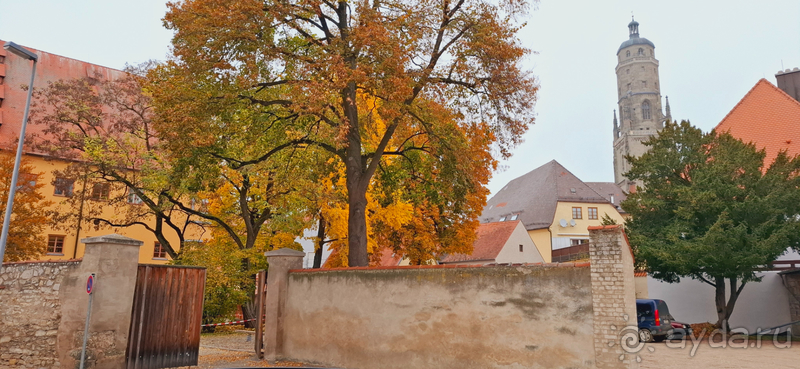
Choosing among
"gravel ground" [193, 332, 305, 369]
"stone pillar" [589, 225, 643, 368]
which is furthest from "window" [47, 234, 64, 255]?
"stone pillar" [589, 225, 643, 368]

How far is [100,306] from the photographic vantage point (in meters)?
10.3

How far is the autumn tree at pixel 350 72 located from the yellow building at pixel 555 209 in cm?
3019

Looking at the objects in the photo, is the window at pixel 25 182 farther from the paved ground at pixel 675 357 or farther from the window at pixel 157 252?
the paved ground at pixel 675 357

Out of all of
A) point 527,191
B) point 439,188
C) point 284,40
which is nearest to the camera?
point 284,40

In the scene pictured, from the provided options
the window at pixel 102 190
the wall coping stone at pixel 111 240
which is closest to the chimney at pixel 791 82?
the wall coping stone at pixel 111 240

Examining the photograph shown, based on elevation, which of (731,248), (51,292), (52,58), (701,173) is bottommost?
(51,292)

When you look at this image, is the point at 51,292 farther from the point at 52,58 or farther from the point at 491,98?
the point at 52,58

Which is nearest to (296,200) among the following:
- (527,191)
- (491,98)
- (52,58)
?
(491,98)

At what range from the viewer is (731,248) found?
67.6ft

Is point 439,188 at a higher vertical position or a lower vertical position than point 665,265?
higher

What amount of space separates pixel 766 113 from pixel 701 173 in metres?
12.9

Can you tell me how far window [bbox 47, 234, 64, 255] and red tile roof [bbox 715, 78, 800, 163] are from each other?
41.1m

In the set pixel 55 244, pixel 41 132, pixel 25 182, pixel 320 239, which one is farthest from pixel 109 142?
pixel 55 244

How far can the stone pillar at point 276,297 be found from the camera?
41.2ft
